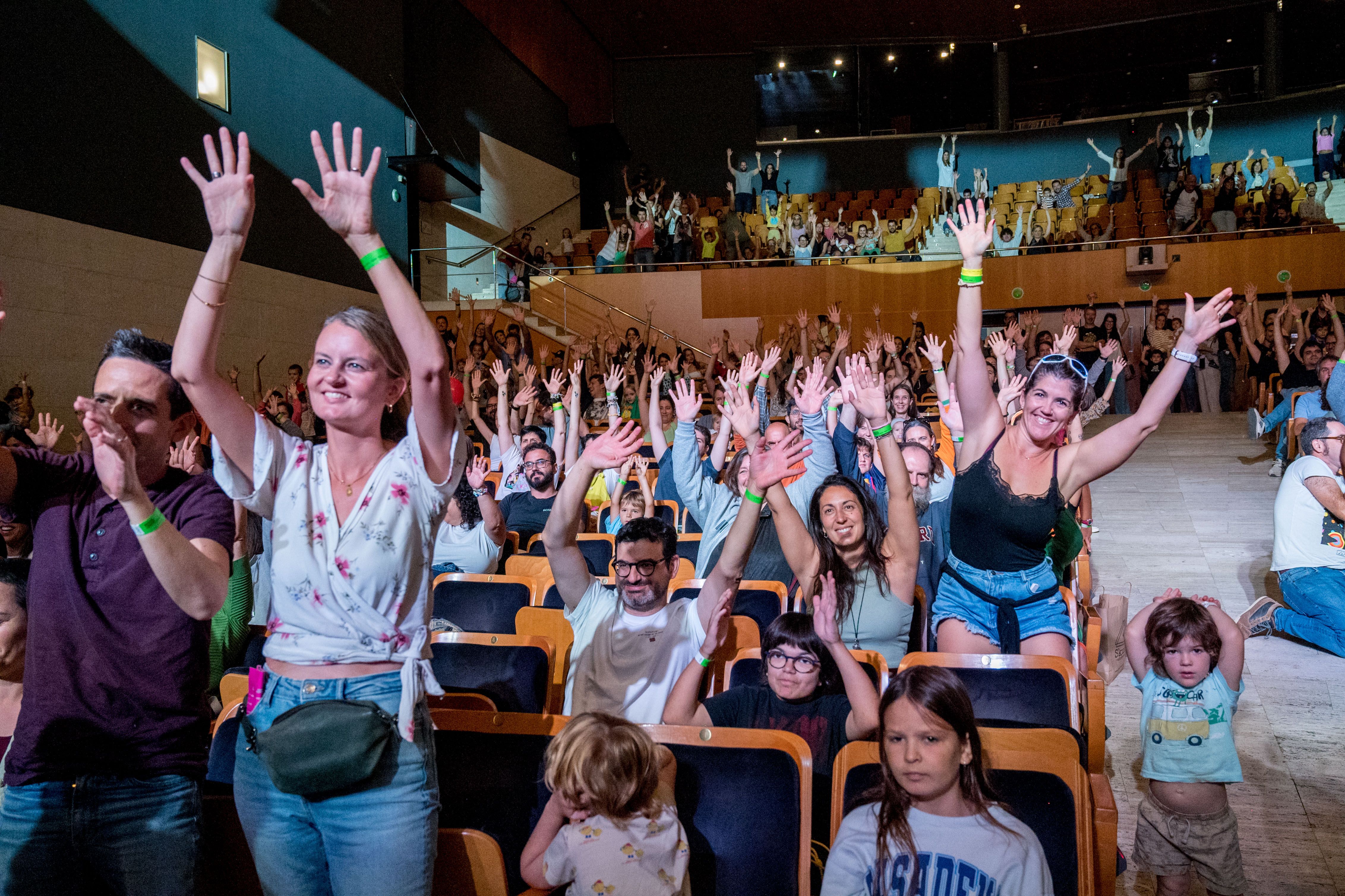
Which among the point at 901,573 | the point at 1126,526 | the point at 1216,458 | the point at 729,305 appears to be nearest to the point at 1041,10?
the point at 729,305

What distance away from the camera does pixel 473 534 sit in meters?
4.16

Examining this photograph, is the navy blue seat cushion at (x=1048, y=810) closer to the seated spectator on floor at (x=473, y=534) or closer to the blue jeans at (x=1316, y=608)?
the seated spectator on floor at (x=473, y=534)

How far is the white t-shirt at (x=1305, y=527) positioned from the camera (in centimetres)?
418

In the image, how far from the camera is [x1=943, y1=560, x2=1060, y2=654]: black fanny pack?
255cm

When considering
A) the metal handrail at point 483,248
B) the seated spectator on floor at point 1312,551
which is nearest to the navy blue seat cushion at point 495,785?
the seated spectator on floor at point 1312,551

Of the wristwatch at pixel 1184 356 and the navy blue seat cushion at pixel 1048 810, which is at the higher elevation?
the wristwatch at pixel 1184 356

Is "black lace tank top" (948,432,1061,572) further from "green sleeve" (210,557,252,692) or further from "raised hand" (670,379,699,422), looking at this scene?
"green sleeve" (210,557,252,692)

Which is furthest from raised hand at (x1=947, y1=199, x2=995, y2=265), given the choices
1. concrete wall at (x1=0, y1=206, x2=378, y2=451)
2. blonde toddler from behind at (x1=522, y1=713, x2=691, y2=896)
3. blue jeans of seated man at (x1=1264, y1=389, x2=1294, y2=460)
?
blue jeans of seated man at (x1=1264, y1=389, x2=1294, y2=460)

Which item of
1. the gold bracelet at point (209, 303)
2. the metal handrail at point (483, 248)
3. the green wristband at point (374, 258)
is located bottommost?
the gold bracelet at point (209, 303)

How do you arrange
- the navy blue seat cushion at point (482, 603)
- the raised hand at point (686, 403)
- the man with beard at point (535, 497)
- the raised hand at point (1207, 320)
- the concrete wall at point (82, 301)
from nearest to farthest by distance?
1. the raised hand at point (1207, 320)
2. the navy blue seat cushion at point (482, 603)
3. the raised hand at point (686, 403)
4. the man with beard at point (535, 497)
5. the concrete wall at point (82, 301)

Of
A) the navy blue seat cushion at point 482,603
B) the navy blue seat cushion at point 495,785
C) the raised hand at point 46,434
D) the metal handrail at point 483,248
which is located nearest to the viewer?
the navy blue seat cushion at point 495,785

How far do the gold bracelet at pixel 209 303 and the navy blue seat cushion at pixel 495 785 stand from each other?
107cm

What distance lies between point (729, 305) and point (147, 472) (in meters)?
11.5

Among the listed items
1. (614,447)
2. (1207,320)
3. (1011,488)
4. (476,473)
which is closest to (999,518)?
(1011,488)
